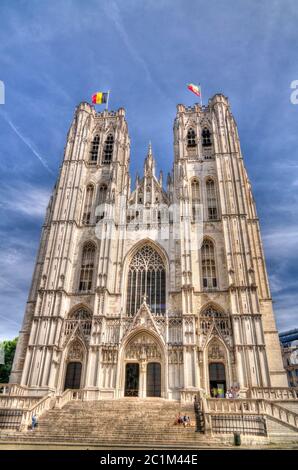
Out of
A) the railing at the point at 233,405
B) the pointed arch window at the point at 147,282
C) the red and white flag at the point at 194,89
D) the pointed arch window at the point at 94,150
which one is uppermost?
the red and white flag at the point at 194,89

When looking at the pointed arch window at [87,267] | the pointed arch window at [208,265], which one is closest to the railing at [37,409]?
the pointed arch window at [87,267]

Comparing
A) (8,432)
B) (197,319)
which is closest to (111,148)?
(197,319)

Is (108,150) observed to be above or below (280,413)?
above

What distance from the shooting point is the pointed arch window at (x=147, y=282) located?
29.0 metres

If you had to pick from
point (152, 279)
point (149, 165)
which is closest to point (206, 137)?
point (149, 165)

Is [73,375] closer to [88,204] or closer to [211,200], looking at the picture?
[88,204]

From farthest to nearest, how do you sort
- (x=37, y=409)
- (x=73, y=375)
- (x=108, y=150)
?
(x=108, y=150), (x=73, y=375), (x=37, y=409)

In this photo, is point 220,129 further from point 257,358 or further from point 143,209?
point 257,358

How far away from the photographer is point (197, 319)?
2669cm

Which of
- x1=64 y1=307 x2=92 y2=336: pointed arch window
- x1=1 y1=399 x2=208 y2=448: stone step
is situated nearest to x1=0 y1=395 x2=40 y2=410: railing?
x1=1 y1=399 x2=208 y2=448: stone step

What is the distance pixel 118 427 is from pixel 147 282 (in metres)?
14.4

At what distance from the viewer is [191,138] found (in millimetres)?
38625

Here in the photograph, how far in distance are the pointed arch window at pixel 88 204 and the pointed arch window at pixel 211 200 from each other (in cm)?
1253

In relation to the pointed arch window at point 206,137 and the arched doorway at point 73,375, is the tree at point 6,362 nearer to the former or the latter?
the arched doorway at point 73,375
